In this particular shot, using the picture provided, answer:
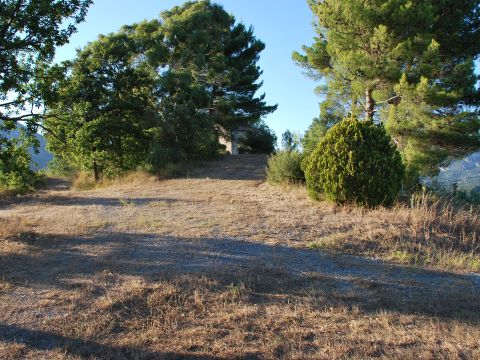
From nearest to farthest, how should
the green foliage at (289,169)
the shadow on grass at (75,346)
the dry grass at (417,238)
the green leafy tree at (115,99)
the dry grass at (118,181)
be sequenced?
the shadow on grass at (75,346)
the dry grass at (417,238)
the green foliage at (289,169)
the dry grass at (118,181)
the green leafy tree at (115,99)

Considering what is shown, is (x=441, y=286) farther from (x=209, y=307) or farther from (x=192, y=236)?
(x=192, y=236)

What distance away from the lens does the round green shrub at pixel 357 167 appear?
8.27 meters

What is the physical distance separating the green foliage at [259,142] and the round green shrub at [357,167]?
60.3 feet

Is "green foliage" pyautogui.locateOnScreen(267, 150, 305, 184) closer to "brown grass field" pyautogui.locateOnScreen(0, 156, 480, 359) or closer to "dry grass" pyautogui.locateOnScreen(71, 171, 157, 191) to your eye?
"brown grass field" pyautogui.locateOnScreen(0, 156, 480, 359)


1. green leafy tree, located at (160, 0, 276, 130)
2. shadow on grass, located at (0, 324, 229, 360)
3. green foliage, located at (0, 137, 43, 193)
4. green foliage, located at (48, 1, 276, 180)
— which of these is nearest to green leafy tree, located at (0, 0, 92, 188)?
green foliage, located at (0, 137, 43, 193)

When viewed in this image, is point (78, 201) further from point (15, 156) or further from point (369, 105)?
point (369, 105)

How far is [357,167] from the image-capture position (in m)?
8.34

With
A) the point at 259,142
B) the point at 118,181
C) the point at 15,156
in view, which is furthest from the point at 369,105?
the point at 259,142

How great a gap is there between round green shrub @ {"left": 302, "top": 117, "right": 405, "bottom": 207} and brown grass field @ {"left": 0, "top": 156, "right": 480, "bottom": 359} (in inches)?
16.8

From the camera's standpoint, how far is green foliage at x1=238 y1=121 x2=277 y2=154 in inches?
1077

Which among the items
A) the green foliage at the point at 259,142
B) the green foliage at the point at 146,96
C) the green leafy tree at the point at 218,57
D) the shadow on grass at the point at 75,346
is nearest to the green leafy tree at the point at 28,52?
the shadow on grass at the point at 75,346

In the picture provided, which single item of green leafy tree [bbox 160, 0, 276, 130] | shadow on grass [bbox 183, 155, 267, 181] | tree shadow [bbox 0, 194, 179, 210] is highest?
green leafy tree [bbox 160, 0, 276, 130]

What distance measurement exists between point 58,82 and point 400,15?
9.06 m

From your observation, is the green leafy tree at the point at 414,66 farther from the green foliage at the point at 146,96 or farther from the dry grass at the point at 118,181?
the dry grass at the point at 118,181
